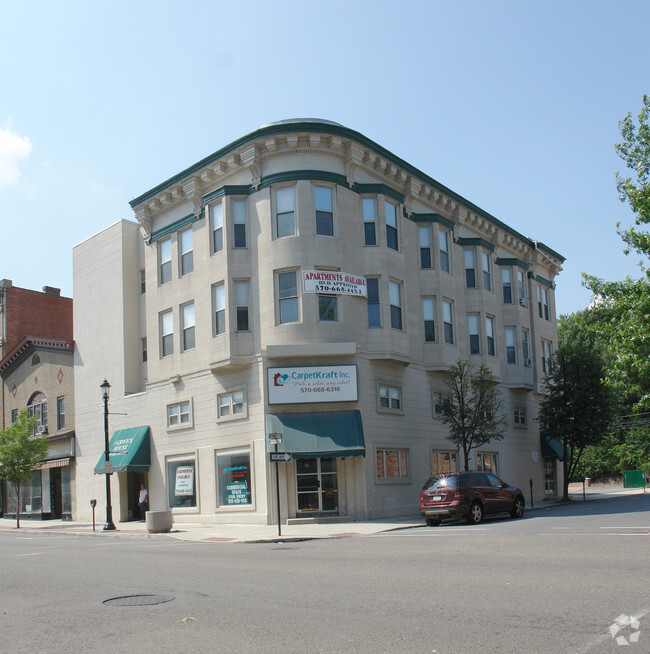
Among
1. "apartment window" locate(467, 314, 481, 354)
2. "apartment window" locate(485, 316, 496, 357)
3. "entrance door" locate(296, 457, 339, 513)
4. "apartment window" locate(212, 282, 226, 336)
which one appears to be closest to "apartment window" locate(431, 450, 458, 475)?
"apartment window" locate(467, 314, 481, 354)

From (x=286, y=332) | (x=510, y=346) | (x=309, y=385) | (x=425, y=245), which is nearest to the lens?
(x=309, y=385)

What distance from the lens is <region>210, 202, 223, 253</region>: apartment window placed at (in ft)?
97.2

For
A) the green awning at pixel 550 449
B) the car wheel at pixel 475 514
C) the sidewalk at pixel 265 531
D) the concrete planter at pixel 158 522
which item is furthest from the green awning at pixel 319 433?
the green awning at pixel 550 449

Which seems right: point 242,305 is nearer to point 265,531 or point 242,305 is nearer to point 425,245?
point 265,531

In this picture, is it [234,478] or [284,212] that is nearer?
[234,478]

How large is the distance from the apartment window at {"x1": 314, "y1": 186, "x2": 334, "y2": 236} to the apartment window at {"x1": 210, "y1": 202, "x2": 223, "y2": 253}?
4.10m

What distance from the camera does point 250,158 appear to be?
2873cm

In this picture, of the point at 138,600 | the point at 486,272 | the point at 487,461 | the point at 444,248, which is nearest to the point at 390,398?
the point at 444,248

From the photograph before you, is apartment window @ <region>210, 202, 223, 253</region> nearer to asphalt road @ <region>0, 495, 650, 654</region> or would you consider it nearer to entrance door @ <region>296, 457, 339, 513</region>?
entrance door @ <region>296, 457, 339, 513</region>

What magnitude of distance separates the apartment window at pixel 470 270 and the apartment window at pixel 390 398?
8870mm

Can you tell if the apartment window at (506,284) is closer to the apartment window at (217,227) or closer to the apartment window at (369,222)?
the apartment window at (369,222)

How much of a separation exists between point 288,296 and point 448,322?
29.5 ft

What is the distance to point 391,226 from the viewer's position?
101 feet

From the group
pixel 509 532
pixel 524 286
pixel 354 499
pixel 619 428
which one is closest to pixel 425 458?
pixel 354 499
